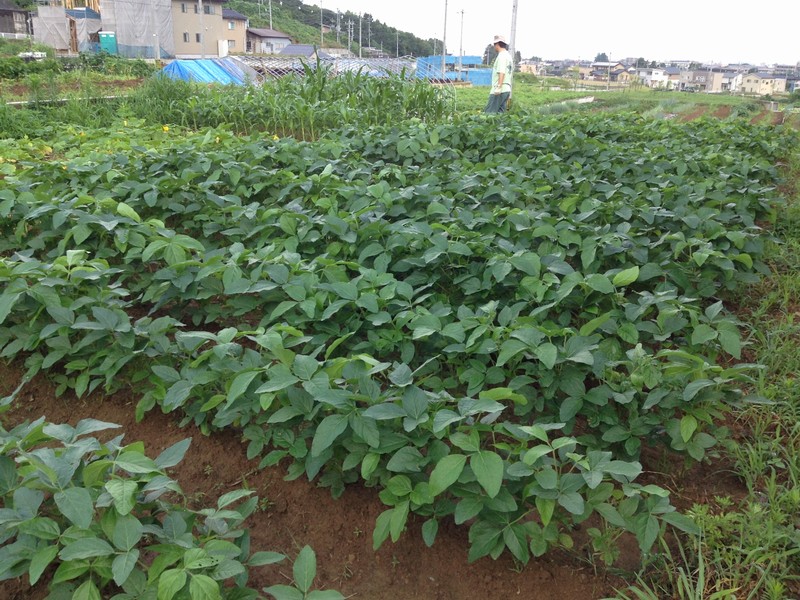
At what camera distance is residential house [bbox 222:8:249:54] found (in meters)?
47.7

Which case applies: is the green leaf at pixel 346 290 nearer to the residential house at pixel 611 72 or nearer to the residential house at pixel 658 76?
the residential house at pixel 658 76

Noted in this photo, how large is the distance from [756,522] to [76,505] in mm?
1633

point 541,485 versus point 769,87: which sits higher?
point 769,87

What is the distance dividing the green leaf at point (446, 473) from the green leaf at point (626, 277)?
1.09 meters

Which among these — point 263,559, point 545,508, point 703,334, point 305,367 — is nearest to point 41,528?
point 263,559

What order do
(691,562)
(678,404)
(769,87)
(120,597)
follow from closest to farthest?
(120,597) < (691,562) < (678,404) < (769,87)

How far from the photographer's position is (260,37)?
5334 centimetres

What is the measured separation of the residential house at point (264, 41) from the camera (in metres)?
52.8

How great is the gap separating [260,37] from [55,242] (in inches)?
2199

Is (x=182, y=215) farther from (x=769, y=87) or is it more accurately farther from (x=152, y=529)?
(x=769, y=87)

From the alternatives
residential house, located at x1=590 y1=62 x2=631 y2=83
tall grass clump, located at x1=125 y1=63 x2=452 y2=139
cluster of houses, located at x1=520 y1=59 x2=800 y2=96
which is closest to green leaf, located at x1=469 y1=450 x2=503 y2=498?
tall grass clump, located at x1=125 y1=63 x2=452 y2=139

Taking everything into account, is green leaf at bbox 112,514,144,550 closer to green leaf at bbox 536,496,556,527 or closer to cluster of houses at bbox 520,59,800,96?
green leaf at bbox 536,496,556,527

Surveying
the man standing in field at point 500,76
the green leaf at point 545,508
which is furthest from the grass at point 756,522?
the man standing in field at point 500,76

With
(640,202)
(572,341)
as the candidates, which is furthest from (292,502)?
(640,202)
